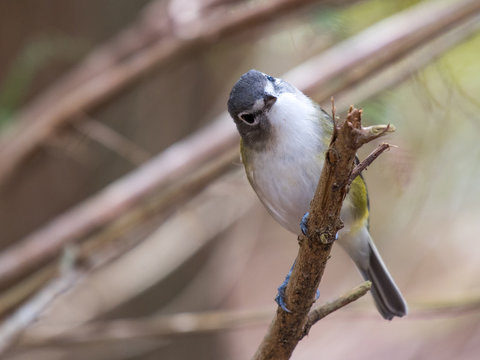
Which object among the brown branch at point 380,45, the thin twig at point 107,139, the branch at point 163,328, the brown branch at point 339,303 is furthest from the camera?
the thin twig at point 107,139

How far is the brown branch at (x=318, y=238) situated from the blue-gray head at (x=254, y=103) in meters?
0.34

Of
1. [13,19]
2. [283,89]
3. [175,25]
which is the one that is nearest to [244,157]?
[283,89]

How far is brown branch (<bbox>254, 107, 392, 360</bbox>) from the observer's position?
1.17 metres

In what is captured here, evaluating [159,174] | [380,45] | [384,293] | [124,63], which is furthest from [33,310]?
[380,45]

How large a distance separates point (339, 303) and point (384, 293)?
23.4 inches

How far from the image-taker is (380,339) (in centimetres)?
575

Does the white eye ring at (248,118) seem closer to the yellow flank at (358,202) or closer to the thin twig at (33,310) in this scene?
the yellow flank at (358,202)

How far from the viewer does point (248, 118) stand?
1598 millimetres

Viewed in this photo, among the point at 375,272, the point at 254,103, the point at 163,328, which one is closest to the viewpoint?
the point at 254,103

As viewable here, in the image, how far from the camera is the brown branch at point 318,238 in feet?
3.84

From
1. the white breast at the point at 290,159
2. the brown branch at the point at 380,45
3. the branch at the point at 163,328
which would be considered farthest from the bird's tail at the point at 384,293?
the brown branch at the point at 380,45

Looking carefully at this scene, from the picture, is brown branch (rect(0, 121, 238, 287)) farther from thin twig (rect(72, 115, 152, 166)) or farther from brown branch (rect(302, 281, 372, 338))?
brown branch (rect(302, 281, 372, 338))

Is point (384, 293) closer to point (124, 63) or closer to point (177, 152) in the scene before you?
point (177, 152)

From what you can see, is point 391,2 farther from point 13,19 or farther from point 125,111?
point 13,19
